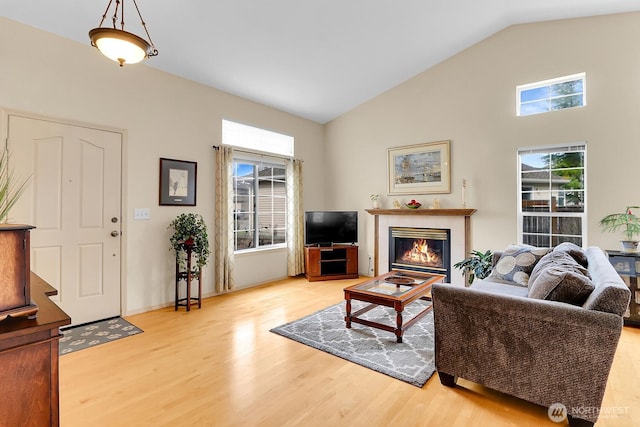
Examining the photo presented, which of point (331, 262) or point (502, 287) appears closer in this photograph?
point (502, 287)

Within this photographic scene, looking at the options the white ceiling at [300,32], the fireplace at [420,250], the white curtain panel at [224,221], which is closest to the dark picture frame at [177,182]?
the white curtain panel at [224,221]

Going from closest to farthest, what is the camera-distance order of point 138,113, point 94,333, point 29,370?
point 29,370, point 94,333, point 138,113

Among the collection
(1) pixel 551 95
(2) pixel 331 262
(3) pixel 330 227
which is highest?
(1) pixel 551 95

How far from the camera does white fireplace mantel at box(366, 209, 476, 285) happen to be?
4.75m

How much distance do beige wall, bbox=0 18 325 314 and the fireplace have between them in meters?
2.37

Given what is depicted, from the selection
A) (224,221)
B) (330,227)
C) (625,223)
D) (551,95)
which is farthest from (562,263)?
(224,221)

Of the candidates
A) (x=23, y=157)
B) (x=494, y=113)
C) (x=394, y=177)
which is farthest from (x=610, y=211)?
(x=23, y=157)

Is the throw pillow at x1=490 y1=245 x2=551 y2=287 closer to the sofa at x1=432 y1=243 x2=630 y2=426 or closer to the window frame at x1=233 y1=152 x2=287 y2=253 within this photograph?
the sofa at x1=432 y1=243 x2=630 y2=426

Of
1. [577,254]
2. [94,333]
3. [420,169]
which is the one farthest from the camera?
[420,169]

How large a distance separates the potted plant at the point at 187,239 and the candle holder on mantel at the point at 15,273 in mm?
2898

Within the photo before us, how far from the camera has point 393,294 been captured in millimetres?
→ 3096

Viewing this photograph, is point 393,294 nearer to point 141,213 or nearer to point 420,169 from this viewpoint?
point 420,169

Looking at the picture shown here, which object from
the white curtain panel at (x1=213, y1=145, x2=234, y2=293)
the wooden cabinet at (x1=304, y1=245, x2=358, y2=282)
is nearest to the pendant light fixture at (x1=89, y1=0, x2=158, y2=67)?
the white curtain panel at (x1=213, y1=145, x2=234, y2=293)

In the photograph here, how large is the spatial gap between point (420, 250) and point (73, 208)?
477 cm
